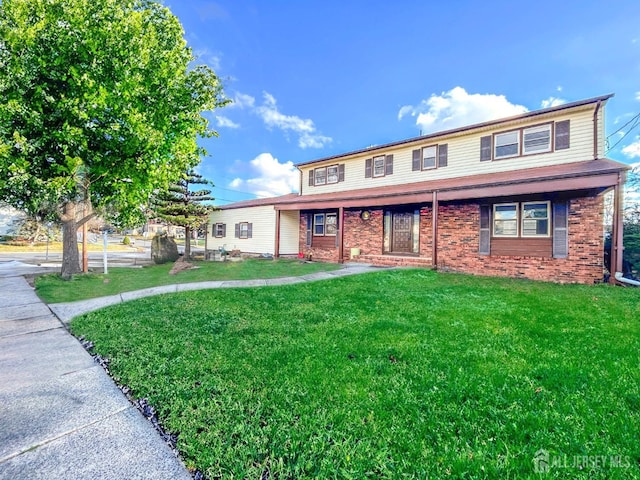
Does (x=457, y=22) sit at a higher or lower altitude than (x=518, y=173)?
higher

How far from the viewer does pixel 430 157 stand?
40.5ft

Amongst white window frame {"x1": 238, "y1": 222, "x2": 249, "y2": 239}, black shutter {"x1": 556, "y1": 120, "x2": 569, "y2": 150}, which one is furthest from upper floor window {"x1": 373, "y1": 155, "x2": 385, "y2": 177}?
white window frame {"x1": 238, "y1": 222, "x2": 249, "y2": 239}

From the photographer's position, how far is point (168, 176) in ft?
29.9

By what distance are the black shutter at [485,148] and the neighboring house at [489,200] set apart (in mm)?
33

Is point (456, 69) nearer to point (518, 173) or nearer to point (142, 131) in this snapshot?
point (518, 173)

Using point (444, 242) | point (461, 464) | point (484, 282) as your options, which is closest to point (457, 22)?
point (444, 242)

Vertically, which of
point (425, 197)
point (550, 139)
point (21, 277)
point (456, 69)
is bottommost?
point (21, 277)

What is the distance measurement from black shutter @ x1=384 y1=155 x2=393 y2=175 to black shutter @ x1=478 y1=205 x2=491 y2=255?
4467 millimetres

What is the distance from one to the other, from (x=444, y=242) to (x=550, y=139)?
15.6 feet

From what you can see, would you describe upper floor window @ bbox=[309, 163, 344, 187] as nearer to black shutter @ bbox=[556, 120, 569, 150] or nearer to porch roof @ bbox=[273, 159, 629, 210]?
porch roof @ bbox=[273, 159, 629, 210]

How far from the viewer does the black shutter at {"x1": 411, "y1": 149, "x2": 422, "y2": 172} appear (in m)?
12.6

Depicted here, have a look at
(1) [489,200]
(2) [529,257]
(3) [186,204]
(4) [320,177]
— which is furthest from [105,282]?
(2) [529,257]

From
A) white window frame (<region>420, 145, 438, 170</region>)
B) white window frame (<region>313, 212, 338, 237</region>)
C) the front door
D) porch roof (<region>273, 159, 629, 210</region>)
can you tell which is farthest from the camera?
white window frame (<region>313, 212, 338, 237</region>)

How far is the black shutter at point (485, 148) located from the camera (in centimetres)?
1085
